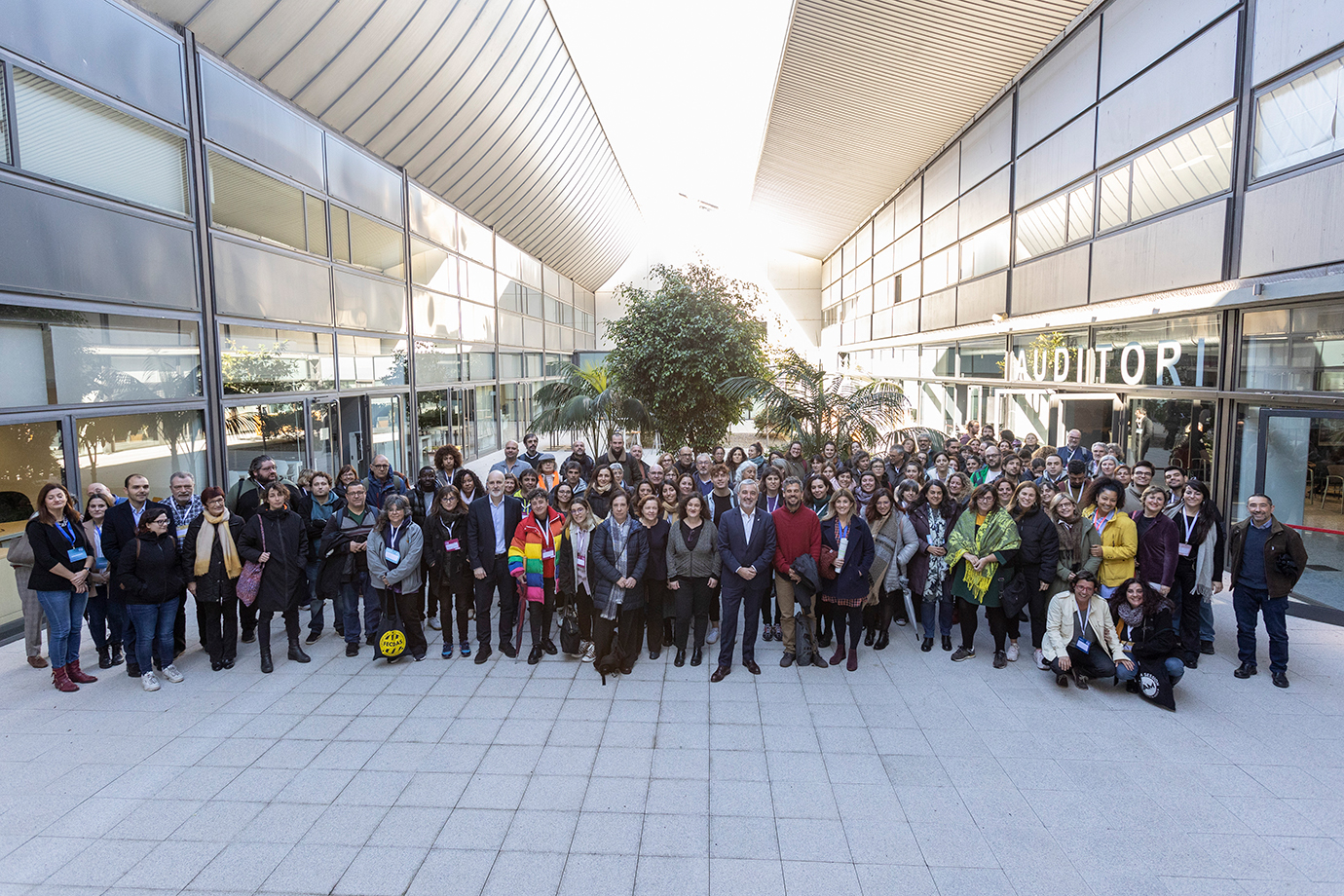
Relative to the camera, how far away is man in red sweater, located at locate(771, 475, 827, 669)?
619cm

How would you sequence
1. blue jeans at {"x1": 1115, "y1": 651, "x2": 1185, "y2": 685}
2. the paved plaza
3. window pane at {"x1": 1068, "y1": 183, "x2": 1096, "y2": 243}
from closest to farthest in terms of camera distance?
the paved plaza → blue jeans at {"x1": 1115, "y1": 651, "x2": 1185, "y2": 685} → window pane at {"x1": 1068, "y1": 183, "x2": 1096, "y2": 243}

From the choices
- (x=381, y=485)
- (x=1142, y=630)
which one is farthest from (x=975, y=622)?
(x=381, y=485)

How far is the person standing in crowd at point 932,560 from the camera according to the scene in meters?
6.55

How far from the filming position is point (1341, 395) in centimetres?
713

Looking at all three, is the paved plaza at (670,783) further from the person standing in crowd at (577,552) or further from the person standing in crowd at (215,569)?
the person standing in crowd at (577,552)

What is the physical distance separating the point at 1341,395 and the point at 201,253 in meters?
13.2

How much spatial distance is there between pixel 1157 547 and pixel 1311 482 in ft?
10.5

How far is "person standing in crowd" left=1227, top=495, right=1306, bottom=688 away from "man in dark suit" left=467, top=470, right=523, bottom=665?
6311 millimetres

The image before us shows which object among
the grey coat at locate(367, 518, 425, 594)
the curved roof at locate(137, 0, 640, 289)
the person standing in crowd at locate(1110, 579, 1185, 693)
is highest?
the curved roof at locate(137, 0, 640, 289)

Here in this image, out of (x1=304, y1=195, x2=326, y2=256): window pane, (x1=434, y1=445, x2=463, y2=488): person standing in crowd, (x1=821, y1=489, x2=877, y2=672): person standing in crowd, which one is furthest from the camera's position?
(x1=304, y1=195, x2=326, y2=256): window pane

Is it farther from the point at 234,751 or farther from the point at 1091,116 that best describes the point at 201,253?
the point at 1091,116

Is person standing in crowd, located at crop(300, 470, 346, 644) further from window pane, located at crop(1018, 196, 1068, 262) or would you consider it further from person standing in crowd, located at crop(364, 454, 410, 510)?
window pane, located at crop(1018, 196, 1068, 262)

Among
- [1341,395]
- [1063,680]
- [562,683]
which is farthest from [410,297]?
[1341,395]

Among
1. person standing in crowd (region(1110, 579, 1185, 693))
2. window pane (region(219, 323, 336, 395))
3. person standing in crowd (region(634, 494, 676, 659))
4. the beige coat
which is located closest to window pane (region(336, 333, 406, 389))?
window pane (region(219, 323, 336, 395))
